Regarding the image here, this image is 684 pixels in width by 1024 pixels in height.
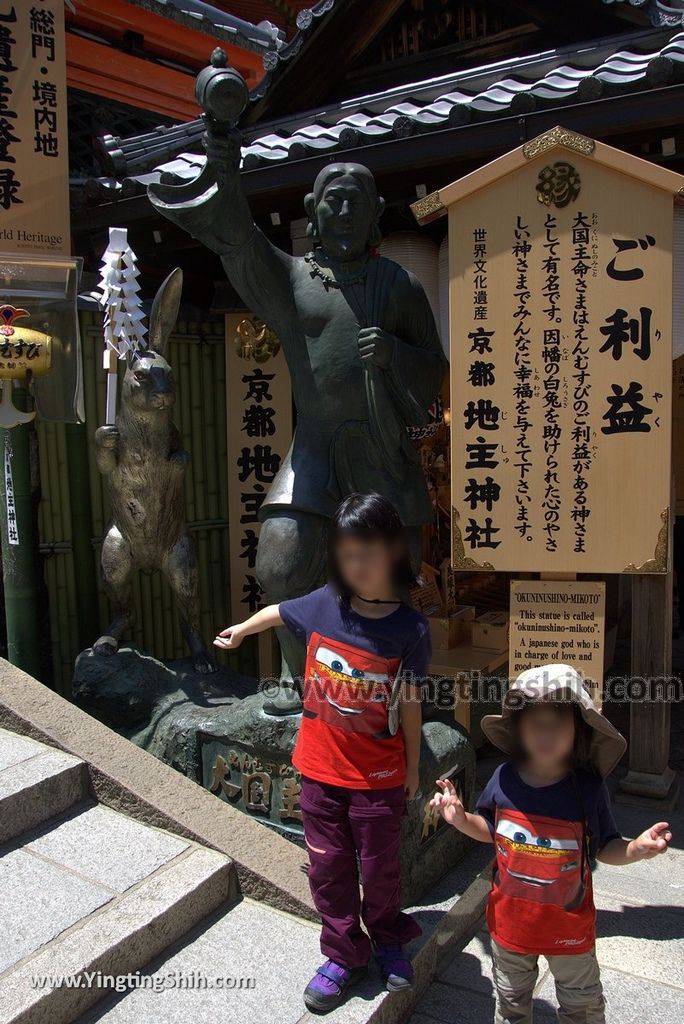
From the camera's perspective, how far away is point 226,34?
29.7 ft

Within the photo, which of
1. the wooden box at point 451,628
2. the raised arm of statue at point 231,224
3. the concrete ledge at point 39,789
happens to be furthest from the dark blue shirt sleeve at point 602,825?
the wooden box at point 451,628

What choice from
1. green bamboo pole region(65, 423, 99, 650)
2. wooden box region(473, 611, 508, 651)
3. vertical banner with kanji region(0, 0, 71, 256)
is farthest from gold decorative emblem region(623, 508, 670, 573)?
green bamboo pole region(65, 423, 99, 650)

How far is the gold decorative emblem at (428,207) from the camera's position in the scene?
12.9 ft

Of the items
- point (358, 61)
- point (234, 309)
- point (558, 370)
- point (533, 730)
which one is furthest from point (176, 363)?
point (533, 730)

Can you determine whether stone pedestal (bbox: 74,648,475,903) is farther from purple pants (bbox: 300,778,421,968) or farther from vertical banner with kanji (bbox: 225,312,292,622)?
vertical banner with kanji (bbox: 225,312,292,622)

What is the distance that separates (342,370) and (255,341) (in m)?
2.64

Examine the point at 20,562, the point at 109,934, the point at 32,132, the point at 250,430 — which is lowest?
the point at 109,934

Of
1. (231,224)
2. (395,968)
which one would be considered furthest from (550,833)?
(231,224)

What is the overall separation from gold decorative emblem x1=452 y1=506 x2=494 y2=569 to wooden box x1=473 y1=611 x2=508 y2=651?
7.38ft

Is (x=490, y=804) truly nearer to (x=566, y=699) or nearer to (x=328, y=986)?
(x=566, y=699)

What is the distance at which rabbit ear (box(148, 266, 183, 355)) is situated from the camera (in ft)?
15.1

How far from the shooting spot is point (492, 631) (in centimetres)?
626

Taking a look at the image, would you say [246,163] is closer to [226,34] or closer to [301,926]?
[301,926]

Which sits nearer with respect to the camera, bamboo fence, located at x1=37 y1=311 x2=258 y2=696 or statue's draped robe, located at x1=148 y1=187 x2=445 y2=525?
statue's draped robe, located at x1=148 y1=187 x2=445 y2=525
